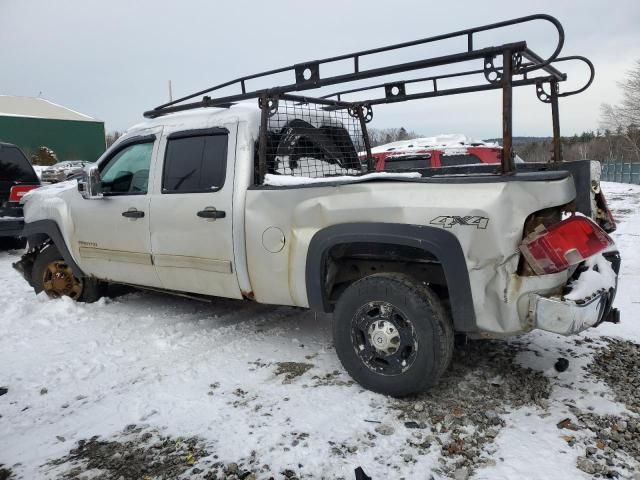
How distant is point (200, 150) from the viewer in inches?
164

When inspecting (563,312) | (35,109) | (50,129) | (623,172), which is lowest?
(563,312)

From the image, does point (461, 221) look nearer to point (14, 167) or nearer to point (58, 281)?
point (58, 281)

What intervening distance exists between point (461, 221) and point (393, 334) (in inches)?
33.2

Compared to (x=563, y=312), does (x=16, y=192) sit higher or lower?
higher

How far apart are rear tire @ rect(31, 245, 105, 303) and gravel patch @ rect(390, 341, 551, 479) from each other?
3.76 meters

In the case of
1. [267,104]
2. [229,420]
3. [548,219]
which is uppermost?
[267,104]

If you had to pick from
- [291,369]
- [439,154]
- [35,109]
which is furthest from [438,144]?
[35,109]

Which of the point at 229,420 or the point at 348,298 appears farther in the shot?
the point at 348,298

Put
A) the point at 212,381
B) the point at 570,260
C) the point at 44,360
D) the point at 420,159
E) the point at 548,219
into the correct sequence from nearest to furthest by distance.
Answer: the point at 570,260 < the point at 548,219 < the point at 212,381 < the point at 44,360 < the point at 420,159

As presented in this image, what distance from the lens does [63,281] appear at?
5543 mm

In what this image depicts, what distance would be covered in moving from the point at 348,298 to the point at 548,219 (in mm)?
1304

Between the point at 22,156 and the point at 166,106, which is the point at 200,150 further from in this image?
the point at 22,156

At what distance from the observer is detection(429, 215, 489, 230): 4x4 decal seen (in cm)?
278

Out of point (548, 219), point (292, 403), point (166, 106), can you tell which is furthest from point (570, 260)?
point (166, 106)
